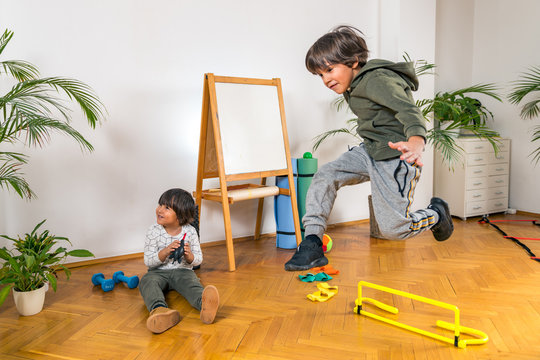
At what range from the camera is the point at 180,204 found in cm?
258

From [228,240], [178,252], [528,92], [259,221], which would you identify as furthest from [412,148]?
[528,92]

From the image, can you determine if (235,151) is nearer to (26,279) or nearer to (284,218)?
(284,218)

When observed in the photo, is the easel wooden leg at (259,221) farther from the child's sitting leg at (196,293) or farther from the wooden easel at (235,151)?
the child's sitting leg at (196,293)

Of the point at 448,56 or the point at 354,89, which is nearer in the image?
the point at 354,89

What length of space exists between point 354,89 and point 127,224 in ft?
7.20

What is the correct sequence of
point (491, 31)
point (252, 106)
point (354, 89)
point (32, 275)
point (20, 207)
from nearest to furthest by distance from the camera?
point (354, 89)
point (32, 275)
point (20, 207)
point (252, 106)
point (491, 31)

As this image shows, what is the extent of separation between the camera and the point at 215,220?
148 inches

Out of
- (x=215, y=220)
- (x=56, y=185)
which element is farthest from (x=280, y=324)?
(x=56, y=185)

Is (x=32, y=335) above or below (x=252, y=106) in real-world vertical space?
below

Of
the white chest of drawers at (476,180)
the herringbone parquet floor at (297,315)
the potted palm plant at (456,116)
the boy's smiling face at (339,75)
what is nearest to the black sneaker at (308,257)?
the herringbone parquet floor at (297,315)

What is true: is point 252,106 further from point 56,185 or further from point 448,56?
point 448,56

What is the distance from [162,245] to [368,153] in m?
1.31

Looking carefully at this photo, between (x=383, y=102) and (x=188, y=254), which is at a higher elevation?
(x=383, y=102)

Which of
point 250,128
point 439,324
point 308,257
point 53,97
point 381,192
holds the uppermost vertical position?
point 53,97
